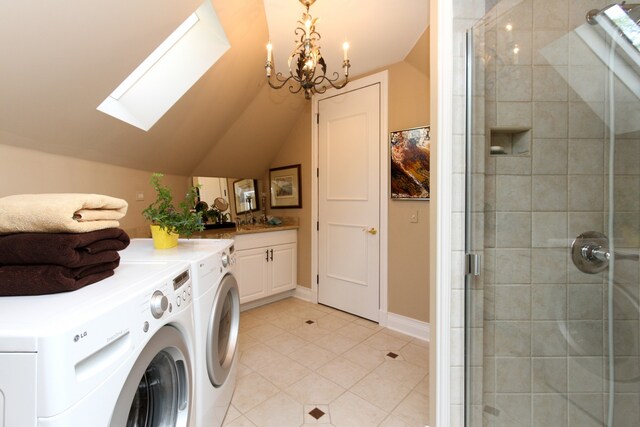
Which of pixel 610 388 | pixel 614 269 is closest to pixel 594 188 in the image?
pixel 614 269

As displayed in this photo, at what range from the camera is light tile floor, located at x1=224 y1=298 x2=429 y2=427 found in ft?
5.12

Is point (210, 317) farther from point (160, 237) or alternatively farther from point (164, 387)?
point (160, 237)

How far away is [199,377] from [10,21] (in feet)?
5.02

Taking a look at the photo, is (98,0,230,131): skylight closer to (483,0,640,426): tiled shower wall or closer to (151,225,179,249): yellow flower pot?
(151,225,179,249): yellow flower pot

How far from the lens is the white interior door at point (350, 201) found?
272 cm

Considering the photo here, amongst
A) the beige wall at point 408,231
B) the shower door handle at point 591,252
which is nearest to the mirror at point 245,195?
the beige wall at point 408,231

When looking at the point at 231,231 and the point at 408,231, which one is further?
the point at 231,231

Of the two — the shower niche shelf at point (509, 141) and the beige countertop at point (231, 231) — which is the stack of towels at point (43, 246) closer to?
the shower niche shelf at point (509, 141)

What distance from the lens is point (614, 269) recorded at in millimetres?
1199

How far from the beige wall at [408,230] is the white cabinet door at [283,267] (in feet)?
4.07

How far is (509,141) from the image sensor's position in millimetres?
1283

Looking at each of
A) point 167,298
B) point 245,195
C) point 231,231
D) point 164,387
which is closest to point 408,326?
point 231,231

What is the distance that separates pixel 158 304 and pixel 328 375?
1483 millimetres

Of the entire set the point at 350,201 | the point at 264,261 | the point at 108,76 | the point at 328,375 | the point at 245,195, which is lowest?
the point at 328,375
